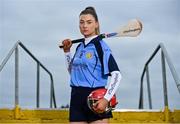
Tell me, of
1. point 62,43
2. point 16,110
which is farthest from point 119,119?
point 62,43

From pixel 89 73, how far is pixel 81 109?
32 centimetres

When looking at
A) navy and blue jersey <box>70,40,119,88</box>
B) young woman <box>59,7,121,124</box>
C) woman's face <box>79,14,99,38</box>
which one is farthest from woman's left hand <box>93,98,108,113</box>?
woman's face <box>79,14,99,38</box>

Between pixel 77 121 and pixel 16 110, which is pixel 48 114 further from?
pixel 77 121

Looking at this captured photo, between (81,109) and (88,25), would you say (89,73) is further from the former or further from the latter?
(88,25)

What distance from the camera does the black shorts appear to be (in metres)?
4.52

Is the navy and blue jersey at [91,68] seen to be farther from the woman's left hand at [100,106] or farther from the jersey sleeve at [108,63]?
the woman's left hand at [100,106]

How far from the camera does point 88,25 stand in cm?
479

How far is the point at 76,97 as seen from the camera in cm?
460

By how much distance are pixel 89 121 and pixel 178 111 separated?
82.5 inches

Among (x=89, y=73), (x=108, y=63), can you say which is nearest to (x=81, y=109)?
(x=89, y=73)

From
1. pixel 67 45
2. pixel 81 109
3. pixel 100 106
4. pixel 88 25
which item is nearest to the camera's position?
pixel 100 106

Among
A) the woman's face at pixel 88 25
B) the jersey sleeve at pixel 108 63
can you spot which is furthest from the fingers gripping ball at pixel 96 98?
the woman's face at pixel 88 25

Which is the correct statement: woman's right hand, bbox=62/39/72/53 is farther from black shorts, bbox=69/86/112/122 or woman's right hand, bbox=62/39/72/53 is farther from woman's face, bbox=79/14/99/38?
black shorts, bbox=69/86/112/122

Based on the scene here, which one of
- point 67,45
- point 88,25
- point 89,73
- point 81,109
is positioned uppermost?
point 88,25
